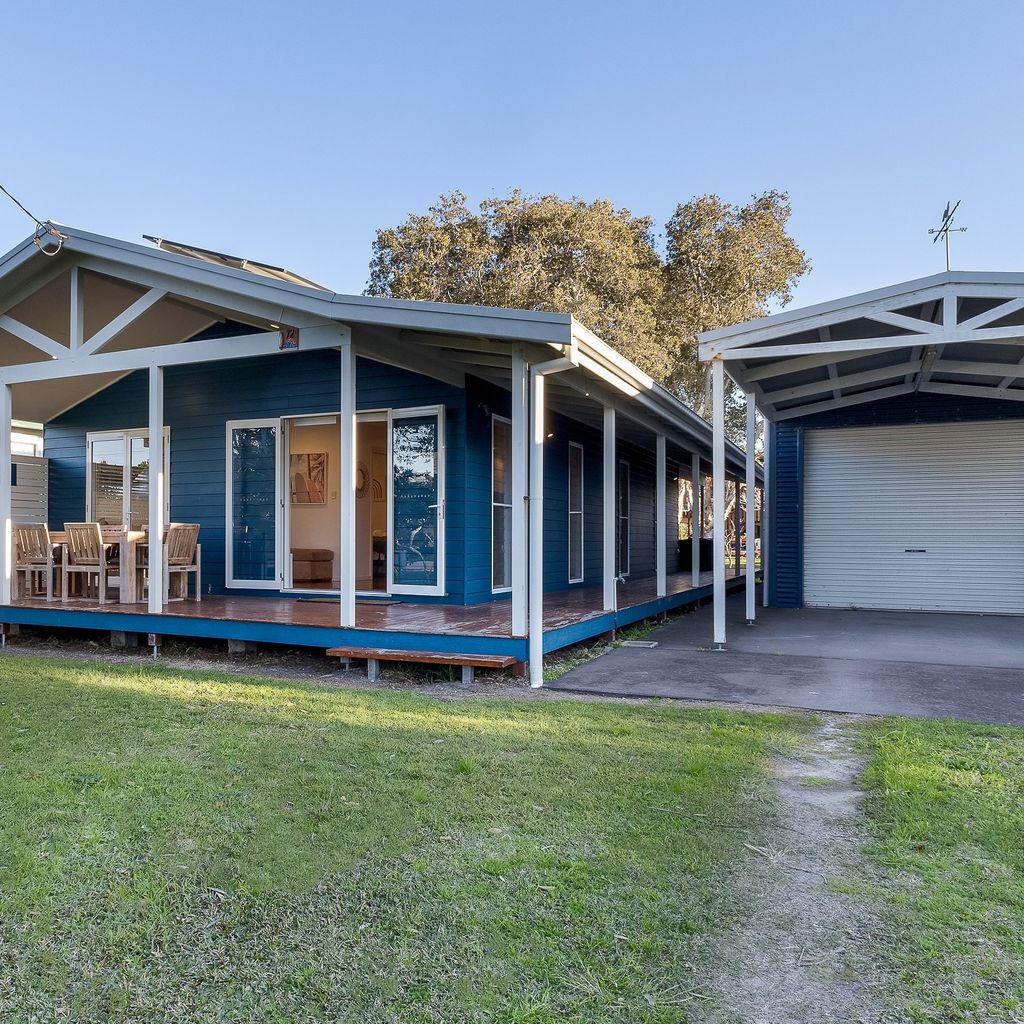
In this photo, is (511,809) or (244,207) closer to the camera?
(511,809)

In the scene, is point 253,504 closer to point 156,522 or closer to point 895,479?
point 156,522

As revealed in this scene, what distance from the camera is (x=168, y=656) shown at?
6.78 metres

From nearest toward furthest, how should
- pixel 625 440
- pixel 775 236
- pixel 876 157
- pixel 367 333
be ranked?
1. pixel 367 333
2. pixel 625 440
3. pixel 876 157
4. pixel 775 236

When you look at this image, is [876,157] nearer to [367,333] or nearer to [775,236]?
[775,236]

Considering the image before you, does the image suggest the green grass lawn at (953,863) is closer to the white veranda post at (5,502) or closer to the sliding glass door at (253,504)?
the sliding glass door at (253,504)

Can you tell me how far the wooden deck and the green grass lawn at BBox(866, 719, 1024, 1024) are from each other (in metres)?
2.72

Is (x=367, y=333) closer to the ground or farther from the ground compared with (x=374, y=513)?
farther from the ground

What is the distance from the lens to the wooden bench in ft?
17.7

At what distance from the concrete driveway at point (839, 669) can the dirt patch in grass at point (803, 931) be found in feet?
5.94

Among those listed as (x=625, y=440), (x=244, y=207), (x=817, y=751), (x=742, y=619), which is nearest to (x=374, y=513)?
(x=625, y=440)

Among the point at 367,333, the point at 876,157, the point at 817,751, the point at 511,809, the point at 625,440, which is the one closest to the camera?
the point at 511,809

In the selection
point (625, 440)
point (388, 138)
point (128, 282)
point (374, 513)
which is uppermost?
point (388, 138)

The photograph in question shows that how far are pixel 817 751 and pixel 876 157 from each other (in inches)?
678

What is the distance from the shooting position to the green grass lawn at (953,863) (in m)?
1.84
